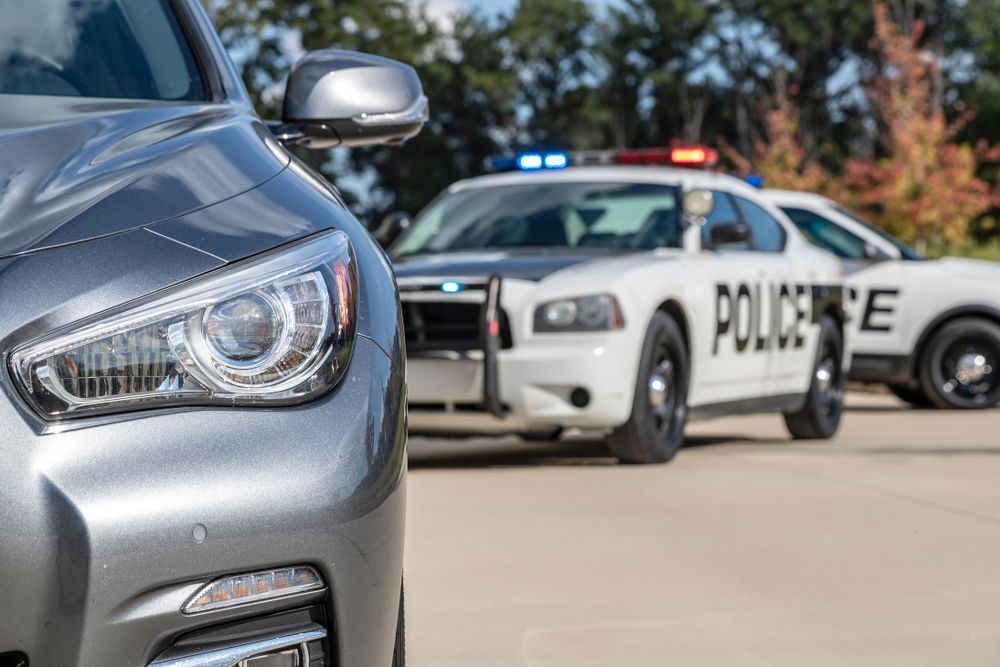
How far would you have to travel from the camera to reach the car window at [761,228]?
31.3 ft

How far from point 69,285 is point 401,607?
76 centimetres

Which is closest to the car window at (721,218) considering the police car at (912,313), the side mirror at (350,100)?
the police car at (912,313)

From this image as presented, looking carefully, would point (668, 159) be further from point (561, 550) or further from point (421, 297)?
point (561, 550)

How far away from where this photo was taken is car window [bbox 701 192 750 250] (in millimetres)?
8781

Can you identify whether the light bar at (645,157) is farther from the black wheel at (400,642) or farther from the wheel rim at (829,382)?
the black wheel at (400,642)

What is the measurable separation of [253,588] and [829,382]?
27.9 ft

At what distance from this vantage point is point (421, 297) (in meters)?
7.63

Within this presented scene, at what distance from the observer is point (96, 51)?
3.22 m

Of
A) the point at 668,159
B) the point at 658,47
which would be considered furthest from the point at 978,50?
the point at 668,159

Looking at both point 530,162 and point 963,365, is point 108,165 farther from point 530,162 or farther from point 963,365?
point 963,365

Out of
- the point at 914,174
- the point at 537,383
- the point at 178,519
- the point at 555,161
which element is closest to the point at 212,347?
the point at 178,519

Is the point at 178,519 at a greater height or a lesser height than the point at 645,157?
greater

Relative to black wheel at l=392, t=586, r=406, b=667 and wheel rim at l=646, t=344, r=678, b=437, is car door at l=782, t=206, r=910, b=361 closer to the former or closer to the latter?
wheel rim at l=646, t=344, r=678, b=437

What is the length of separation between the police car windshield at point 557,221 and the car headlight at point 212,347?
6.24 m
